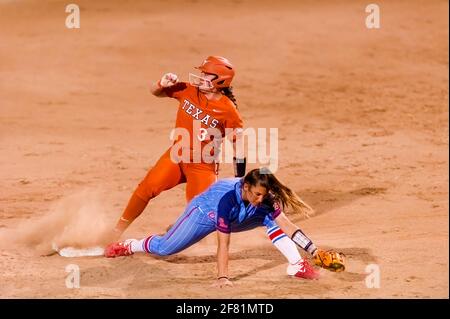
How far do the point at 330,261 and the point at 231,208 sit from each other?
87 cm

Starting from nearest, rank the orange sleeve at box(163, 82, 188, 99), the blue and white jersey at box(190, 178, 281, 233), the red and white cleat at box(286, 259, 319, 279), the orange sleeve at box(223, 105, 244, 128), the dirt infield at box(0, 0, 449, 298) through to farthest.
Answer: the blue and white jersey at box(190, 178, 281, 233)
the red and white cleat at box(286, 259, 319, 279)
the dirt infield at box(0, 0, 449, 298)
the orange sleeve at box(223, 105, 244, 128)
the orange sleeve at box(163, 82, 188, 99)

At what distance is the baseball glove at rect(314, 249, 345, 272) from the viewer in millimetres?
8227

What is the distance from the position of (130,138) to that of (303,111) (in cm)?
271

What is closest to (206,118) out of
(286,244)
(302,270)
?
(286,244)

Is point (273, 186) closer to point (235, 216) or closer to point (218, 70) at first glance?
point (235, 216)

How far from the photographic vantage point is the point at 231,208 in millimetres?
8227

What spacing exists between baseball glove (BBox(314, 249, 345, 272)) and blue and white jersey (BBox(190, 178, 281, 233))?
486mm

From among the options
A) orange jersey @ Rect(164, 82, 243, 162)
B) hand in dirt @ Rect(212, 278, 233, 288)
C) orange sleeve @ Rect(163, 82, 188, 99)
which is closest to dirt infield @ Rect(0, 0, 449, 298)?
hand in dirt @ Rect(212, 278, 233, 288)

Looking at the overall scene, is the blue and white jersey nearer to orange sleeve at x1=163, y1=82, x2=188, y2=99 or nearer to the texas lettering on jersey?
the texas lettering on jersey

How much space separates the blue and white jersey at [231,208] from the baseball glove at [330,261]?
0.49m

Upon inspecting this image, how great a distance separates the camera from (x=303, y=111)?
49.1 ft

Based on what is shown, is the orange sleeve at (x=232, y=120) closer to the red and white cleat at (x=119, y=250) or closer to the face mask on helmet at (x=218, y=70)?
the face mask on helmet at (x=218, y=70)
